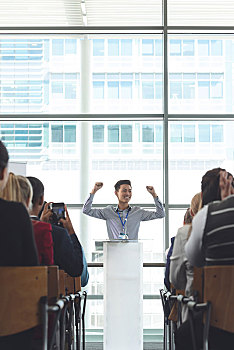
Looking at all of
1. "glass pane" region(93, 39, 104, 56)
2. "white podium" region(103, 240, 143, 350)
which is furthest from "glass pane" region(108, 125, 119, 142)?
"white podium" region(103, 240, 143, 350)

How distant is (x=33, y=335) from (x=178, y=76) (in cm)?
536

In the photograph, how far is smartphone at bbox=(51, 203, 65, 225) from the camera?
13.4 ft

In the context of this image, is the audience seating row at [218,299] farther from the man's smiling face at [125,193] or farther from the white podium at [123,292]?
the man's smiling face at [125,193]

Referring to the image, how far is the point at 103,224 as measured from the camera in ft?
Result: 24.6

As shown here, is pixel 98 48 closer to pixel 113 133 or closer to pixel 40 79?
pixel 40 79

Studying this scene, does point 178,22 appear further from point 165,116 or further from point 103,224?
point 103,224

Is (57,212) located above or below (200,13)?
below

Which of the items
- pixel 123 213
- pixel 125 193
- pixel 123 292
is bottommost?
pixel 123 292

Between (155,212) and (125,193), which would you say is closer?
(125,193)

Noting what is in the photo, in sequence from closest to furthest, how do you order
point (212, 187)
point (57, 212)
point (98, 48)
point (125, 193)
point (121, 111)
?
point (212, 187) → point (57, 212) → point (125, 193) → point (121, 111) → point (98, 48)

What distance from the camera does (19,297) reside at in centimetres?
266

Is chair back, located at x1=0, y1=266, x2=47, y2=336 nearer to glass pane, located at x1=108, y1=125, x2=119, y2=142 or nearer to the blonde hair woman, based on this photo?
the blonde hair woman

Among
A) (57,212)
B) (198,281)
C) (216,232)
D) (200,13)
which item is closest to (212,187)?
(216,232)

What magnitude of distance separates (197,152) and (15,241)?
5.17 m
